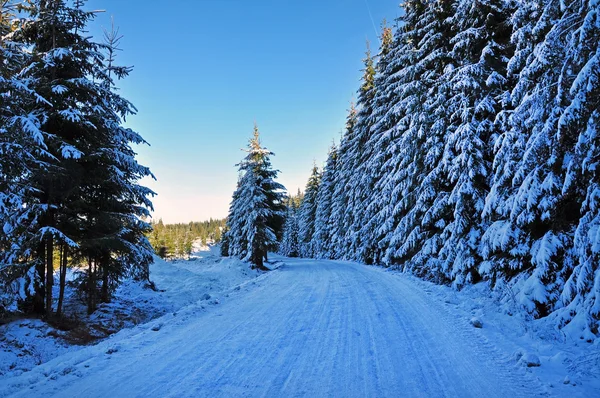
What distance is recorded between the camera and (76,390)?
407cm

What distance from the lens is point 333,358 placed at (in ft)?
16.2

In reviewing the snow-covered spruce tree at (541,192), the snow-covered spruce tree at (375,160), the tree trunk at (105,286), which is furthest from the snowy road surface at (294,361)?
the snow-covered spruce tree at (375,160)

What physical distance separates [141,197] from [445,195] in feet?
38.8

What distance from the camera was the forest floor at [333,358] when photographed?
399 cm

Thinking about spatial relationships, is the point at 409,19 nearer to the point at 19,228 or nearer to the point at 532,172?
the point at 532,172

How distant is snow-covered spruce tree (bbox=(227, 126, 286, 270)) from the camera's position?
79.3 ft

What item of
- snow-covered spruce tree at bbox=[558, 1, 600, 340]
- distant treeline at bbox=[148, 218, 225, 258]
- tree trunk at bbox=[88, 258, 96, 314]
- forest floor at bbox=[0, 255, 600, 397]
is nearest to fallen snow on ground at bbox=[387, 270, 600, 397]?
forest floor at bbox=[0, 255, 600, 397]

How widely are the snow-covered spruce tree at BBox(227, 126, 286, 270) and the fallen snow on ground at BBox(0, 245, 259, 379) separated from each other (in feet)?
17.4

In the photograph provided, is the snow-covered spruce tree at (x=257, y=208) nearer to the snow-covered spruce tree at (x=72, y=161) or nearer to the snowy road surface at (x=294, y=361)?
the snow-covered spruce tree at (x=72, y=161)

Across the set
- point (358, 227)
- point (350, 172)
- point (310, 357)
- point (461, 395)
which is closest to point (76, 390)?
point (310, 357)

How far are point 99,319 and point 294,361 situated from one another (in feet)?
28.2

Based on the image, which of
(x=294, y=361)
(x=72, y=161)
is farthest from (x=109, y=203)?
(x=294, y=361)

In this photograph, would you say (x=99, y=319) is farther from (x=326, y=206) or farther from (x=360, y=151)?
(x=326, y=206)

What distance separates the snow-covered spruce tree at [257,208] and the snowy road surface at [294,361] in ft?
53.2
